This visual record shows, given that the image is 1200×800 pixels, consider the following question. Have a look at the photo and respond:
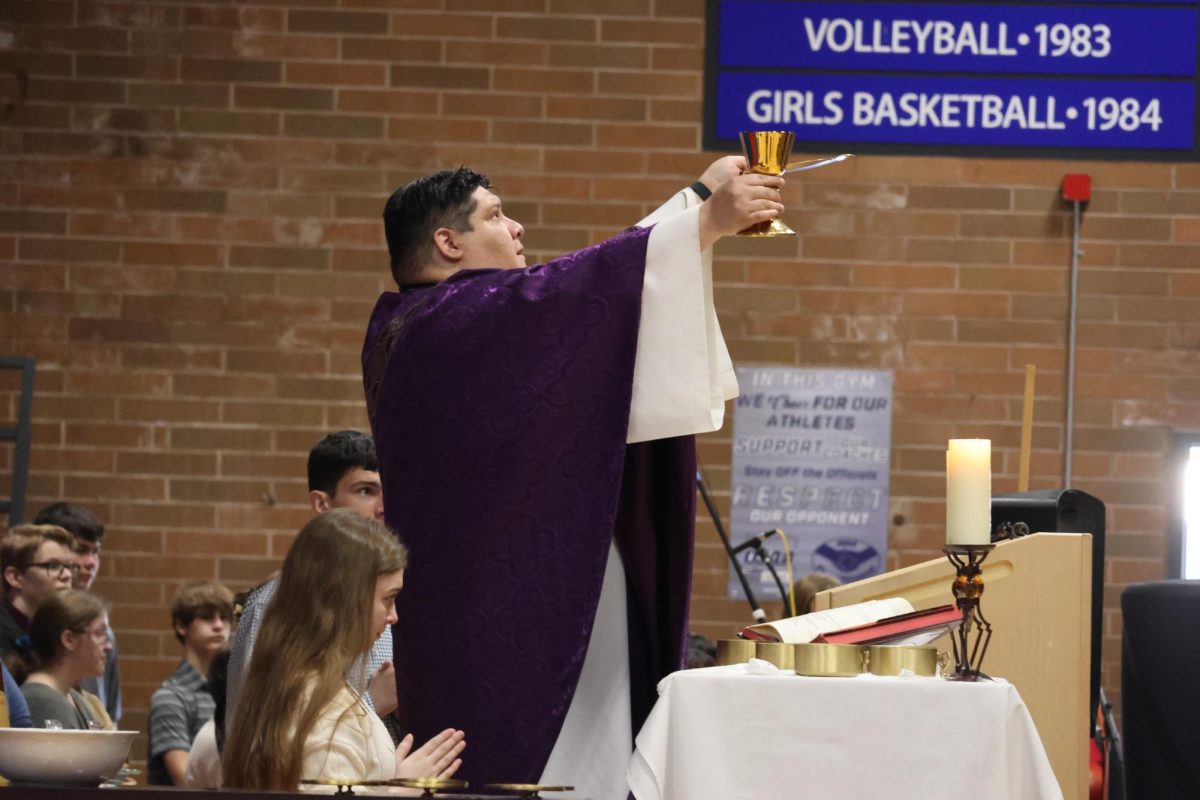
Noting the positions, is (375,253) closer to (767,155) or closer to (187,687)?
(187,687)

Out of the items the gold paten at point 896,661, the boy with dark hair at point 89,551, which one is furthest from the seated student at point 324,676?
the boy with dark hair at point 89,551

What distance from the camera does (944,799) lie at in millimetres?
2264

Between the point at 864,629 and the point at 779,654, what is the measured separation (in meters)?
0.16

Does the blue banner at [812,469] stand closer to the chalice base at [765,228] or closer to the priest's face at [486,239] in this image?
the priest's face at [486,239]

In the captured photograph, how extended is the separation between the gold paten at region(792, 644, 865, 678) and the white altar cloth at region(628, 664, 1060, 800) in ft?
0.10

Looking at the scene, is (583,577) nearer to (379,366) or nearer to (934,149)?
(379,366)

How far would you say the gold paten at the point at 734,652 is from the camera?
2449 millimetres

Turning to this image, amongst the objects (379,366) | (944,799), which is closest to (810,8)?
(379,366)

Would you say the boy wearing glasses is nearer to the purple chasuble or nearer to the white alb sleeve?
the purple chasuble

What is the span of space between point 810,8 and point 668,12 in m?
0.51

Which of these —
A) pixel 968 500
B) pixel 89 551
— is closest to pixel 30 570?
pixel 89 551

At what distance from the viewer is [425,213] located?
3154mm

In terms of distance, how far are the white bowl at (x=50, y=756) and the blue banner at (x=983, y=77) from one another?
456 cm

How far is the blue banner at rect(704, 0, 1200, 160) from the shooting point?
19.8 ft
